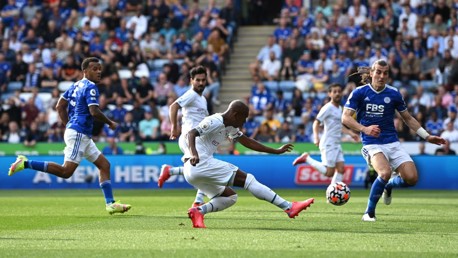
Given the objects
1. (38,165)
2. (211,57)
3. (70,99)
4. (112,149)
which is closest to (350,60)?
(211,57)

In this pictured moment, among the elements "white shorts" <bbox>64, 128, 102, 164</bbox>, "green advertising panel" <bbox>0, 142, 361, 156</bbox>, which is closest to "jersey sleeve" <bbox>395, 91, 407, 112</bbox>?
"white shorts" <bbox>64, 128, 102, 164</bbox>

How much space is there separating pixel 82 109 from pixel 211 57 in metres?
17.4

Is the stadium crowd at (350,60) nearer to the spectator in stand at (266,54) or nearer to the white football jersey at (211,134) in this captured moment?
the spectator in stand at (266,54)

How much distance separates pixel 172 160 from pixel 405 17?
382 inches

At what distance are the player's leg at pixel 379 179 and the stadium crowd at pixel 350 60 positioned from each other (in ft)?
47.1

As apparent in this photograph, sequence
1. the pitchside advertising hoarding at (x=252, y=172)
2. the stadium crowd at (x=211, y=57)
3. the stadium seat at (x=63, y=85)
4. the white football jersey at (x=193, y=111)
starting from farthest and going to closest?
the stadium seat at (x=63, y=85)
the stadium crowd at (x=211, y=57)
the pitchside advertising hoarding at (x=252, y=172)
the white football jersey at (x=193, y=111)

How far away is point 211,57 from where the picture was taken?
3372cm

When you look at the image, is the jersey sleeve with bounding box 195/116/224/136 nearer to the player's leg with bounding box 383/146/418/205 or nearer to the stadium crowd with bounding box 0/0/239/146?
the player's leg with bounding box 383/146/418/205

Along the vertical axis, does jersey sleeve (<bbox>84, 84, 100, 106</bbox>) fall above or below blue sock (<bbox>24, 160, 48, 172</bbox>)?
above

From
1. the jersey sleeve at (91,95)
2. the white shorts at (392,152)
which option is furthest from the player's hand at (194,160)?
the jersey sleeve at (91,95)

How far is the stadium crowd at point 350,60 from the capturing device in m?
30.0

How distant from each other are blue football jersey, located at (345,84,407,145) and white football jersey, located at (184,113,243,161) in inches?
92.9

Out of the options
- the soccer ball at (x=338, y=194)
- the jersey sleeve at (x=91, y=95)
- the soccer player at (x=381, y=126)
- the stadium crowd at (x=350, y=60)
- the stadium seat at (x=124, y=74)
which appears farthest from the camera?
the stadium seat at (x=124, y=74)

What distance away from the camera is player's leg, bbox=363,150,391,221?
14766 millimetres
